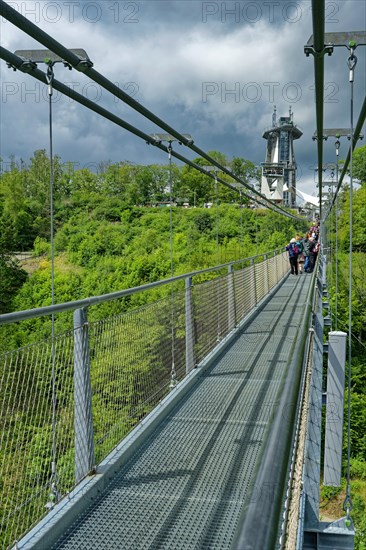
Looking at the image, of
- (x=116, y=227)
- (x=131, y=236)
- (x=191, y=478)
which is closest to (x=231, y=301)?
(x=191, y=478)

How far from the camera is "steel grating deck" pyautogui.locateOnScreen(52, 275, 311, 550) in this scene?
213cm

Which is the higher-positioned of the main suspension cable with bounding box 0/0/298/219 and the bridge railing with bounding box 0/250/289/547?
the main suspension cable with bounding box 0/0/298/219

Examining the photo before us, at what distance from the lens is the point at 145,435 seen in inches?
124

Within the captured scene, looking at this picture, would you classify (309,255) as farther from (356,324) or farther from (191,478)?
(191,478)

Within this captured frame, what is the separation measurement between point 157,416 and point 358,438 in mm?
19736

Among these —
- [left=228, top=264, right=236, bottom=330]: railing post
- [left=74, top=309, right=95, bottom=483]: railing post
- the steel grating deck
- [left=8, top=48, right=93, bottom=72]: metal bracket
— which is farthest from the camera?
[left=228, top=264, right=236, bottom=330]: railing post

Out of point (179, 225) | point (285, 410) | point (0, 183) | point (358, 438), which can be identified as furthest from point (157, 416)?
point (0, 183)

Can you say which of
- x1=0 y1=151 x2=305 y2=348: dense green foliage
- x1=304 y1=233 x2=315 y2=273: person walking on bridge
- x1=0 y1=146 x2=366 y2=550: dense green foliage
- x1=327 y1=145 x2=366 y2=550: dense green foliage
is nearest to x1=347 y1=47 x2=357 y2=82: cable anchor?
x1=304 y1=233 x2=315 y2=273: person walking on bridge

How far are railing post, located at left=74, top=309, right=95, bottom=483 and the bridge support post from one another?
385cm

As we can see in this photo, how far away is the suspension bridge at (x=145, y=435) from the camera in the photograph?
1745 mm

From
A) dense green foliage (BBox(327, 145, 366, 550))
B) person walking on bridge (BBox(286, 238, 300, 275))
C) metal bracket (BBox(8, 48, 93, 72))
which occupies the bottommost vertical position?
dense green foliage (BBox(327, 145, 366, 550))

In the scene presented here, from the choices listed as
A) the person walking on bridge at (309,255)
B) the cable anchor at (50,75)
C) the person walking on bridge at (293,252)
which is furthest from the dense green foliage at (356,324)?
the cable anchor at (50,75)

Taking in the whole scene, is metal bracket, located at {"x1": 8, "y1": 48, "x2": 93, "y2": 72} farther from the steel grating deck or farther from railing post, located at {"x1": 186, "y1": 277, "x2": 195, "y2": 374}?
the steel grating deck

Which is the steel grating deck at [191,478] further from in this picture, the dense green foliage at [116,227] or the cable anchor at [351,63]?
the dense green foliage at [116,227]
